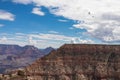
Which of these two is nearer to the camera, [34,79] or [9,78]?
[9,78]

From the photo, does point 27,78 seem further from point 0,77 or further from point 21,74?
point 0,77

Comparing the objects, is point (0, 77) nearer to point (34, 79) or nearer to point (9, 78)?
point (9, 78)

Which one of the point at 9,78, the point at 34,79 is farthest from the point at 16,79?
the point at 34,79

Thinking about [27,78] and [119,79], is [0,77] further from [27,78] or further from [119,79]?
[119,79]

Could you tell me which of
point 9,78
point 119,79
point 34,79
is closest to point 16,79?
point 9,78

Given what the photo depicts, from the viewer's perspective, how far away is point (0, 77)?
615ft

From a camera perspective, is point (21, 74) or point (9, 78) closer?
point (9, 78)

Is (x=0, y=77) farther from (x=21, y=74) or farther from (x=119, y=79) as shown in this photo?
(x=119, y=79)

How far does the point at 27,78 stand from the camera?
195000 mm

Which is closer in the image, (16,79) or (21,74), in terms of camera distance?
(16,79)

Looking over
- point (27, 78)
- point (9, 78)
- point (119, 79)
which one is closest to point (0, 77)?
point (9, 78)

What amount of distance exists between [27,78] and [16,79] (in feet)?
37.5

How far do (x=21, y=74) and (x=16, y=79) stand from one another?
12828 mm

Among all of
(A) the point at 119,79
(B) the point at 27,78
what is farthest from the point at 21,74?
(A) the point at 119,79
